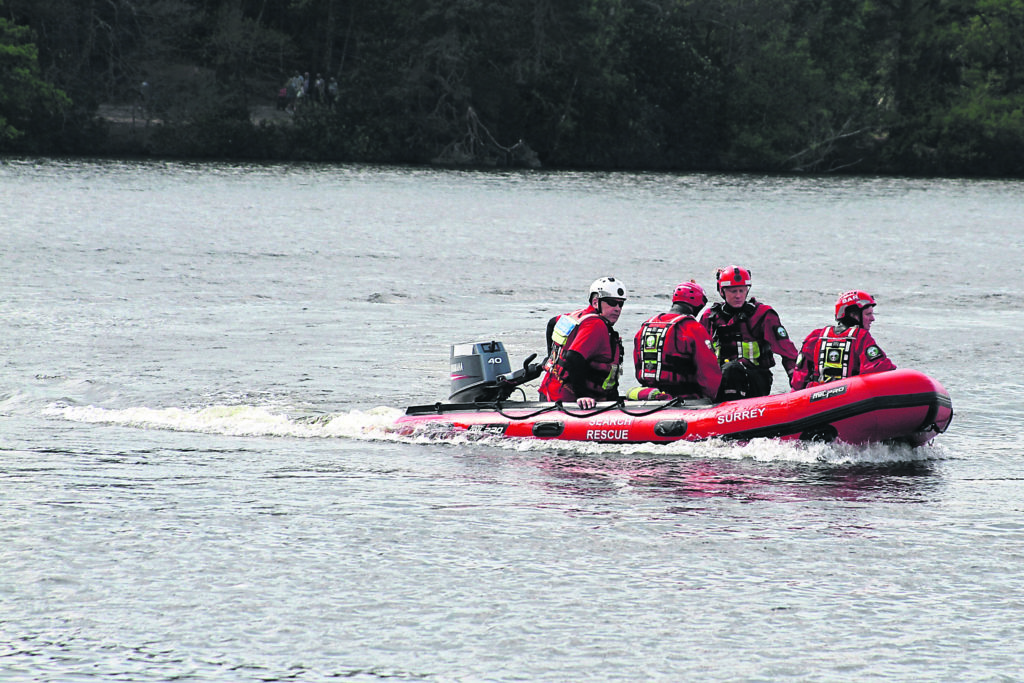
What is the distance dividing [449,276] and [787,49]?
1765 inches

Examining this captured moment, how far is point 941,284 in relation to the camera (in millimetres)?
28219

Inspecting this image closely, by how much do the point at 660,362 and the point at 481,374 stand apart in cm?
185

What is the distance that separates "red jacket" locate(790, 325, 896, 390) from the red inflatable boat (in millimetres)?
193

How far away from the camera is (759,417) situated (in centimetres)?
1182

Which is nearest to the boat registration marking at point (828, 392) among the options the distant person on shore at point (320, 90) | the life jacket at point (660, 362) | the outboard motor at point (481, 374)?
the life jacket at point (660, 362)

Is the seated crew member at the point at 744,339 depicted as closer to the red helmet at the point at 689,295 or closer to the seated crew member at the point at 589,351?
the red helmet at the point at 689,295

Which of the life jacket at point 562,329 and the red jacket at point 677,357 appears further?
the life jacket at point 562,329

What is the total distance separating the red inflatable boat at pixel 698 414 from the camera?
11.5 m

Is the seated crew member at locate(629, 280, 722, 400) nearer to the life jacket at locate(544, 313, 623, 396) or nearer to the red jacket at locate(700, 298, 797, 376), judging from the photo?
Result: the life jacket at locate(544, 313, 623, 396)

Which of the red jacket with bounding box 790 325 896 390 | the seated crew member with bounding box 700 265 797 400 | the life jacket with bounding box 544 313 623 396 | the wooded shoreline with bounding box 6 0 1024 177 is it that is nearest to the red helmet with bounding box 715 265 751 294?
the seated crew member with bounding box 700 265 797 400

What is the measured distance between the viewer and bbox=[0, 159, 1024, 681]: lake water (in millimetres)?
7645

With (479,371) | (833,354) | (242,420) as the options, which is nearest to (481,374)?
(479,371)

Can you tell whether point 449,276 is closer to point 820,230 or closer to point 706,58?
point 820,230

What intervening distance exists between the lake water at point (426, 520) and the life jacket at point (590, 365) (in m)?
0.58
